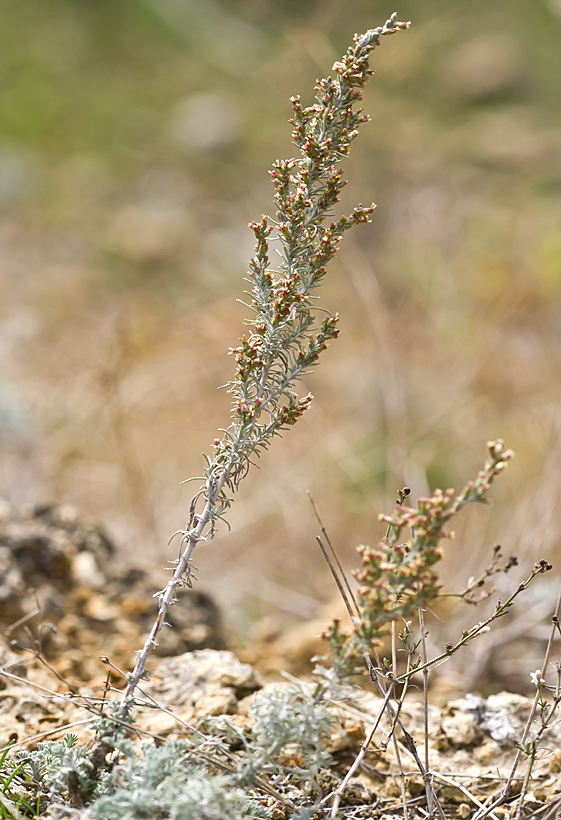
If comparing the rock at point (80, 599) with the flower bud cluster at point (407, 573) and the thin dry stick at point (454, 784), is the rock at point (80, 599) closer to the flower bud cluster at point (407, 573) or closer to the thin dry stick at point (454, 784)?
the thin dry stick at point (454, 784)

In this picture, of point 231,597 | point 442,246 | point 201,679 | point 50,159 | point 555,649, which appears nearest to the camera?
point 201,679

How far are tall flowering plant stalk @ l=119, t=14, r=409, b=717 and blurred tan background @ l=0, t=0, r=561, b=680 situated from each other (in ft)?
6.91

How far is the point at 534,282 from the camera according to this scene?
31.4 ft

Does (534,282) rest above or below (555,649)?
above

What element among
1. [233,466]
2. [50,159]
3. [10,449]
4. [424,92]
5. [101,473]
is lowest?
[233,466]

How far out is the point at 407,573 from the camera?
1.11 meters

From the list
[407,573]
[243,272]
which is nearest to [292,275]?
[407,573]

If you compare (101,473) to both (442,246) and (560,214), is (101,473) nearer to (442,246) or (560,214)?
(442,246)

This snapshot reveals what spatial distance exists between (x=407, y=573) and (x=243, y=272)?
11.1 metres

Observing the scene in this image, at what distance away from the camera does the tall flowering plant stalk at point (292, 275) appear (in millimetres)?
1300

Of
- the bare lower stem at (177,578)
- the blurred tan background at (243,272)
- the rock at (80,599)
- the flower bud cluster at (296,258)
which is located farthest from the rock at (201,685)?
the blurred tan background at (243,272)

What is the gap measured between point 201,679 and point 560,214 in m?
13.4

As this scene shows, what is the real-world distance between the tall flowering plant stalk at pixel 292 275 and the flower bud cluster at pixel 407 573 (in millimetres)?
348

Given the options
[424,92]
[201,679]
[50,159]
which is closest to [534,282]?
[201,679]
